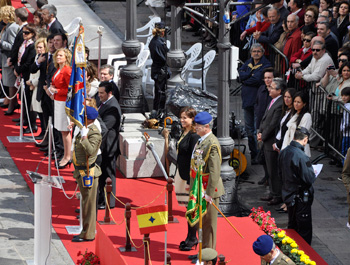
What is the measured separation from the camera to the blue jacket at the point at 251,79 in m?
16.3

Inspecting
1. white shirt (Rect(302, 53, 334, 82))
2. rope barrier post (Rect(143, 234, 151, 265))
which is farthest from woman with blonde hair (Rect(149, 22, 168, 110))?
rope barrier post (Rect(143, 234, 151, 265))

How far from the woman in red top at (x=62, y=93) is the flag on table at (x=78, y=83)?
6.25 ft

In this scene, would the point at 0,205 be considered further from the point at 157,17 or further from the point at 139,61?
the point at 157,17

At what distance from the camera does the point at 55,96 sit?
53.0 ft

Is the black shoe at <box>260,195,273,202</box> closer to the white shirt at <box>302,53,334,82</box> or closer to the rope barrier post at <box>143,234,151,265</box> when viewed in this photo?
the white shirt at <box>302,53,334,82</box>

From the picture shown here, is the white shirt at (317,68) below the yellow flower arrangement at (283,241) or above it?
above

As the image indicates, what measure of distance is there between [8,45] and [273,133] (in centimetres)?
753

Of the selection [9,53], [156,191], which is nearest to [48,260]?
[156,191]

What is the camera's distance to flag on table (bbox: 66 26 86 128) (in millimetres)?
13281

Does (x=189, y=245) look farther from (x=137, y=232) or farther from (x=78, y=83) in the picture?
(x=78, y=83)

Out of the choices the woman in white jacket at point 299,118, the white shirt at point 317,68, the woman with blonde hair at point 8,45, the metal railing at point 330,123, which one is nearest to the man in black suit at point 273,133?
the woman in white jacket at point 299,118

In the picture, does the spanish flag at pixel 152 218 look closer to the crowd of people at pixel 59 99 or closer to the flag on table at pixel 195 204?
the flag on table at pixel 195 204

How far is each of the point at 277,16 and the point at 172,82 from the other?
2761 mm

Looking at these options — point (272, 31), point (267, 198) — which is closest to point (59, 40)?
point (272, 31)
